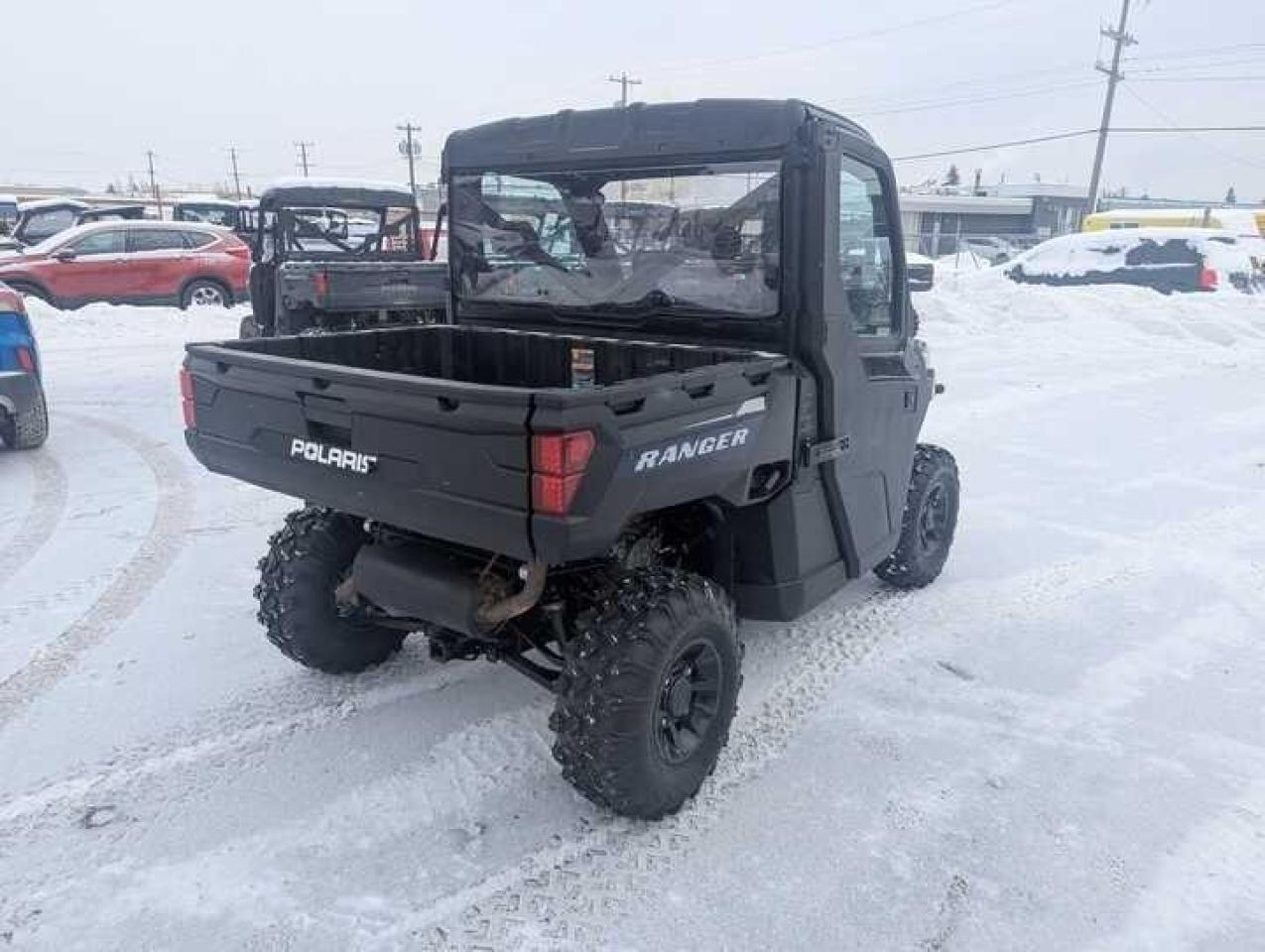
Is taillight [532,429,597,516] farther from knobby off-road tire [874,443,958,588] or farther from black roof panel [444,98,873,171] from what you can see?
knobby off-road tire [874,443,958,588]

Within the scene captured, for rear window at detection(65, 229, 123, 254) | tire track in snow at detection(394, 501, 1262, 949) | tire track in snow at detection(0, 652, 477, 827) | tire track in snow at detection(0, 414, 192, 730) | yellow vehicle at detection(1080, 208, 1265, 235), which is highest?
yellow vehicle at detection(1080, 208, 1265, 235)

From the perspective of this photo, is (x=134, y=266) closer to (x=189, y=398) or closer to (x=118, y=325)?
(x=118, y=325)

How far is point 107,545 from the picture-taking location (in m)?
4.97

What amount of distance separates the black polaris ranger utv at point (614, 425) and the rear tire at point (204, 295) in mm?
11755

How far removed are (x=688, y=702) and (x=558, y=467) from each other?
104 centimetres

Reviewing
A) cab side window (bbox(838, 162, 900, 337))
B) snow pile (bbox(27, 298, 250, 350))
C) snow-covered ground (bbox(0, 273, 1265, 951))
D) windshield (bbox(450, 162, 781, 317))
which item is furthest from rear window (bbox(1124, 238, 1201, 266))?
windshield (bbox(450, 162, 781, 317))

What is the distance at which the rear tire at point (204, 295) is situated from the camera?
46.1 ft

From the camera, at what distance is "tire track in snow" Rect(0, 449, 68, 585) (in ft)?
15.5

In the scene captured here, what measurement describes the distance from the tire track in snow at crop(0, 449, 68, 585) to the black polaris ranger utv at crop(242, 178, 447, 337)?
2799 mm

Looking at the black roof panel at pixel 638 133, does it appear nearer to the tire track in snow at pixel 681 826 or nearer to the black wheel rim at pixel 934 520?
the black wheel rim at pixel 934 520

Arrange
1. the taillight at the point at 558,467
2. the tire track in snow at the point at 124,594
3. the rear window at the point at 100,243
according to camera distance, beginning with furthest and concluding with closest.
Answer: the rear window at the point at 100,243 < the tire track in snow at the point at 124,594 < the taillight at the point at 558,467

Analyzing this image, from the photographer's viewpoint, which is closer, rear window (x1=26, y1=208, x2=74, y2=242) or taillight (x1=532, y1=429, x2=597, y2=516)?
taillight (x1=532, y1=429, x2=597, y2=516)

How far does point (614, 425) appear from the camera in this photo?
2.36 meters

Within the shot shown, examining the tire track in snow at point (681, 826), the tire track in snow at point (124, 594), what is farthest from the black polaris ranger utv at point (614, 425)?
the tire track in snow at point (124, 594)
